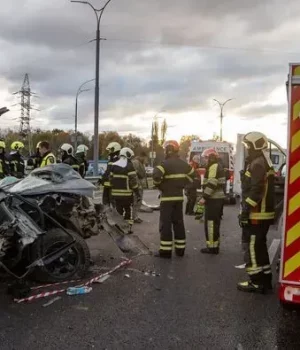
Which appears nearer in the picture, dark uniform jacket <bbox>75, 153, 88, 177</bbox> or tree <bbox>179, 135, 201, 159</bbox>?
dark uniform jacket <bbox>75, 153, 88, 177</bbox>

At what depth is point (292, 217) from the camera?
13.6 ft

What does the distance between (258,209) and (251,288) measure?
0.90 metres

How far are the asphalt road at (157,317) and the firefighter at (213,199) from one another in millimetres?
1395

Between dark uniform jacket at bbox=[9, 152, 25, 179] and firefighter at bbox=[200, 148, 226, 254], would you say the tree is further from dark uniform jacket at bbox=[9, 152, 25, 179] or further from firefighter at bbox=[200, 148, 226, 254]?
firefighter at bbox=[200, 148, 226, 254]

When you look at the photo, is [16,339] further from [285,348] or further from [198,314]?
[285,348]

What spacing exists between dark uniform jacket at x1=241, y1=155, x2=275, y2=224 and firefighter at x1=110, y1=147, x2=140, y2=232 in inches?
156

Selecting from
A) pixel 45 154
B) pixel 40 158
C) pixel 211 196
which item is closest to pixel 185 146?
pixel 40 158

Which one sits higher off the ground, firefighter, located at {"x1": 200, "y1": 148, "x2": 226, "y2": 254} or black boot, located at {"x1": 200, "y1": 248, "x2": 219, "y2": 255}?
firefighter, located at {"x1": 200, "y1": 148, "x2": 226, "y2": 254}

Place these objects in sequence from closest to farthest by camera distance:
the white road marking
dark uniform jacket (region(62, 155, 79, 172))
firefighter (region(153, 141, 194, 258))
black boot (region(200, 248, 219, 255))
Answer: firefighter (region(153, 141, 194, 258)), the white road marking, black boot (region(200, 248, 219, 255)), dark uniform jacket (region(62, 155, 79, 172))

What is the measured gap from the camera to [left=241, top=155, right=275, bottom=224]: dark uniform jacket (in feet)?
17.6

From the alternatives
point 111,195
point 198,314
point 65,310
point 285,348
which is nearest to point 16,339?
point 65,310

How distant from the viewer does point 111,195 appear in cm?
960

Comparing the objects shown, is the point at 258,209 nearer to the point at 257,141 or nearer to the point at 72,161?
the point at 257,141

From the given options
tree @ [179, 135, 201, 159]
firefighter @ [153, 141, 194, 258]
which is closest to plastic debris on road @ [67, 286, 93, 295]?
firefighter @ [153, 141, 194, 258]
